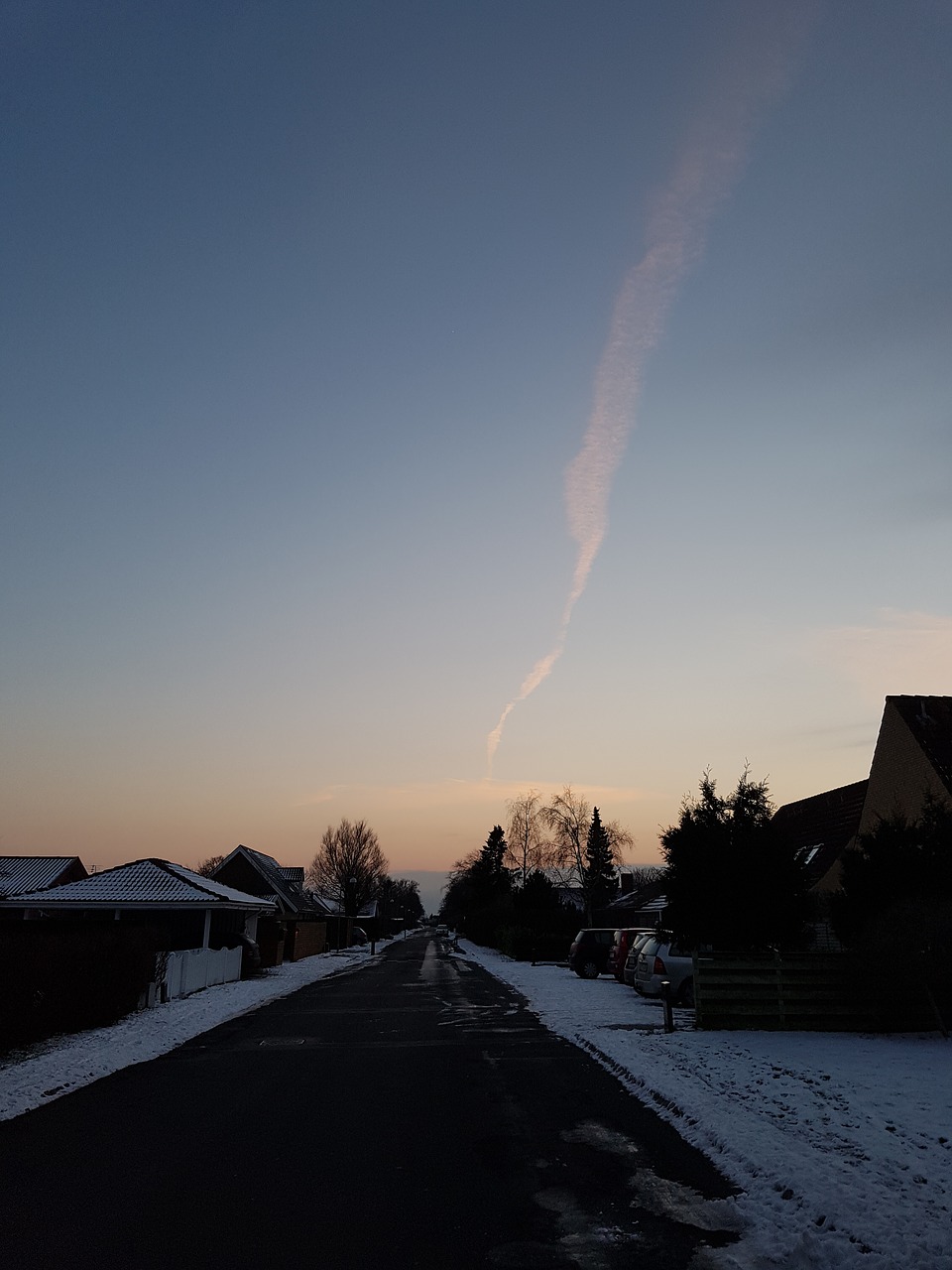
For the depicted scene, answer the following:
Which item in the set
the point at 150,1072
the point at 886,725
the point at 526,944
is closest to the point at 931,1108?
the point at 150,1072

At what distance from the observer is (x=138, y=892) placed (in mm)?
28781

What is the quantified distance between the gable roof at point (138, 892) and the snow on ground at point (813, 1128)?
1579cm

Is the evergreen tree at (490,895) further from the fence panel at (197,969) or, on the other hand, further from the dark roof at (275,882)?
the fence panel at (197,969)

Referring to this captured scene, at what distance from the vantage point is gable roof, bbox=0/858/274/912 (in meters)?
27.8

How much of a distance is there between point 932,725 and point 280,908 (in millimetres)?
29168

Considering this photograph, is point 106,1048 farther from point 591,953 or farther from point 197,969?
point 591,953

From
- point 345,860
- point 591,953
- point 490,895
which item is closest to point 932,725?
point 591,953

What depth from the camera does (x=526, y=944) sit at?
4338cm

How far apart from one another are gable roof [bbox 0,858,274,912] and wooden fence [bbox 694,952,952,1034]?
17361 millimetres

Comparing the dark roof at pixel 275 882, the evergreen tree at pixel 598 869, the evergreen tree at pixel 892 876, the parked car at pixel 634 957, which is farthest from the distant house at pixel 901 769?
the evergreen tree at pixel 598 869

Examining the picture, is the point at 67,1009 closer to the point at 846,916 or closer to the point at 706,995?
the point at 706,995

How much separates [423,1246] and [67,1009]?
40.7 feet

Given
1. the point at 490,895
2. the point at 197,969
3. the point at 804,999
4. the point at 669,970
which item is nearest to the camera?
the point at 804,999

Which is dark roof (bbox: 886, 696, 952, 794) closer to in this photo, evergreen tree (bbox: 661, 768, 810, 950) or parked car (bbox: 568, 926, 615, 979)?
evergreen tree (bbox: 661, 768, 810, 950)
